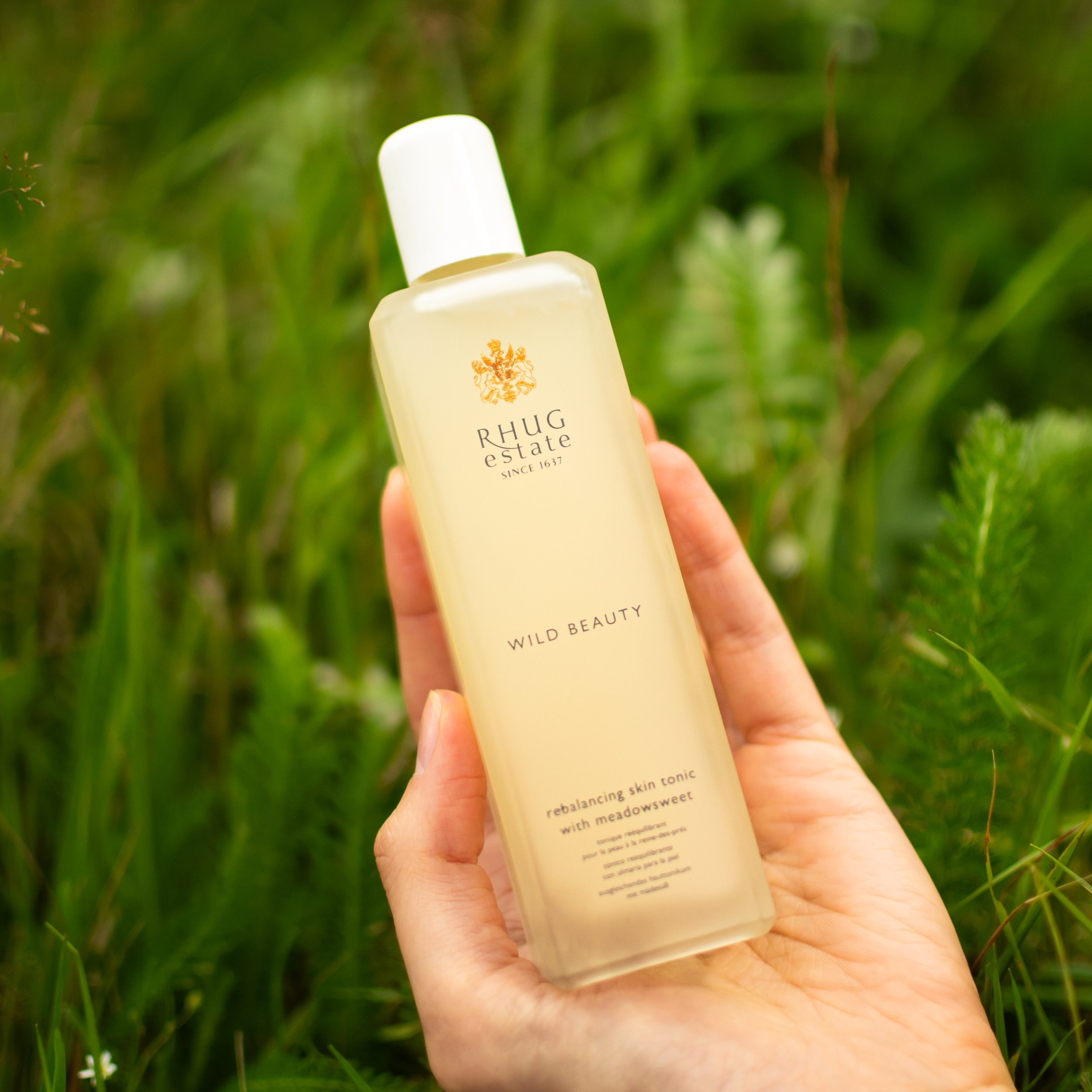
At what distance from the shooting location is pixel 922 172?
200cm

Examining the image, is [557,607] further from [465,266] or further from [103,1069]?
[103,1069]

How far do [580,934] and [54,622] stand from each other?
958 mm

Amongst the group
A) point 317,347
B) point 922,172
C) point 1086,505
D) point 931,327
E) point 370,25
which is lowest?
point 1086,505

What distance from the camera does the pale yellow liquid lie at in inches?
35.7

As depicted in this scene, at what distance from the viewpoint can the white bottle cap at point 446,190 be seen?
912 millimetres

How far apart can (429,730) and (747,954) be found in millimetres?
431

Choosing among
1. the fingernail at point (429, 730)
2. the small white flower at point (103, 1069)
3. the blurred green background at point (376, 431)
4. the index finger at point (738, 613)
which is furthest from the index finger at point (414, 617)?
the small white flower at point (103, 1069)

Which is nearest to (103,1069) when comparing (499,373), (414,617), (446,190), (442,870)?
(442,870)

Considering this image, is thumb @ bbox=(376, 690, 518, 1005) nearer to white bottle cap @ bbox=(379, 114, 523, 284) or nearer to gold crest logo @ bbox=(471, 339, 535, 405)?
→ gold crest logo @ bbox=(471, 339, 535, 405)

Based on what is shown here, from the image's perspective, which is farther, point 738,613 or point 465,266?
point 738,613

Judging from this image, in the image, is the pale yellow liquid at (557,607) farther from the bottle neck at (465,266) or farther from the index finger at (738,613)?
the index finger at (738,613)

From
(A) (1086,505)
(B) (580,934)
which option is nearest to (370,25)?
(A) (1086,505)

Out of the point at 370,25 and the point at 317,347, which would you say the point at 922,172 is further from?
the point at 317,347

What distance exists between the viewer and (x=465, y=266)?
0.96 meters
